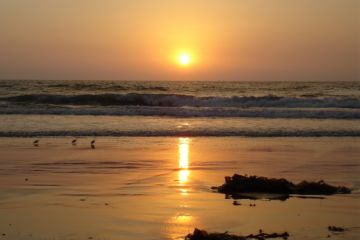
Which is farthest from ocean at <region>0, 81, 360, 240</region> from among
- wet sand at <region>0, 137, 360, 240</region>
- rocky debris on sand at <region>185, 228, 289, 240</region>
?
rocky debris on sand at <region>185, 228, 289, 240</region>

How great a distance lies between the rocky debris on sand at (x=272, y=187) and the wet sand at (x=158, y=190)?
26cm

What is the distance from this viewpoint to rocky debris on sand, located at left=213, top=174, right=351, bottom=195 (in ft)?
27.4

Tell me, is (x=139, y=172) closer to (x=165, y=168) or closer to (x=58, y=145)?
(x=165, y=168)

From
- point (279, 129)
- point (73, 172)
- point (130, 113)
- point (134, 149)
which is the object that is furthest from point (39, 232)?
point (130, 113)

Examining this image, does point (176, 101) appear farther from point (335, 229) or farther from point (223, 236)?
point (223, 236)

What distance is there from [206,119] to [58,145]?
9630 millimetres

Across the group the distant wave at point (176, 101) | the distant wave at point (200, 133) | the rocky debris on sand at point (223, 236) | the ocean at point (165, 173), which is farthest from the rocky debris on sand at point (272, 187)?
the distant wave at point (176, 101)

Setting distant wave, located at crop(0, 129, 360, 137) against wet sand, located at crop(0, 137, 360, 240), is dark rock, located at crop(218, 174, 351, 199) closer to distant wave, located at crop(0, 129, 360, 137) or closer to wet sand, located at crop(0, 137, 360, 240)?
wet sand, located at crop(0, 137, 360, 240)

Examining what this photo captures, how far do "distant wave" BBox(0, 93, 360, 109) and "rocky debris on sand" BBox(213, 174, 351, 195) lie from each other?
1010 inches

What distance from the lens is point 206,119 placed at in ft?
77.3

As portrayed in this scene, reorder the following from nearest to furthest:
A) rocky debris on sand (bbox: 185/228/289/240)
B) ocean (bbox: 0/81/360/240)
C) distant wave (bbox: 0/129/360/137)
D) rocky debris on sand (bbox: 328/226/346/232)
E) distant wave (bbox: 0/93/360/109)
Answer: rocky debris on sand (bbox: 185/228/289/240)
rocky debris on sand (bbox: 328/226/346/232)
ocean (bbox: 0/81/360/240)
distant wave (bbox: 0/129/360/137)
distant wave (bbox: 0/93/360/109)

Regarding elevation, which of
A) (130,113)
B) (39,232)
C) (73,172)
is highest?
(130,113)

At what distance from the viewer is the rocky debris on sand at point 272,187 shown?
8344 millimetres

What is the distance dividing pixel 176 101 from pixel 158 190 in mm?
28894
